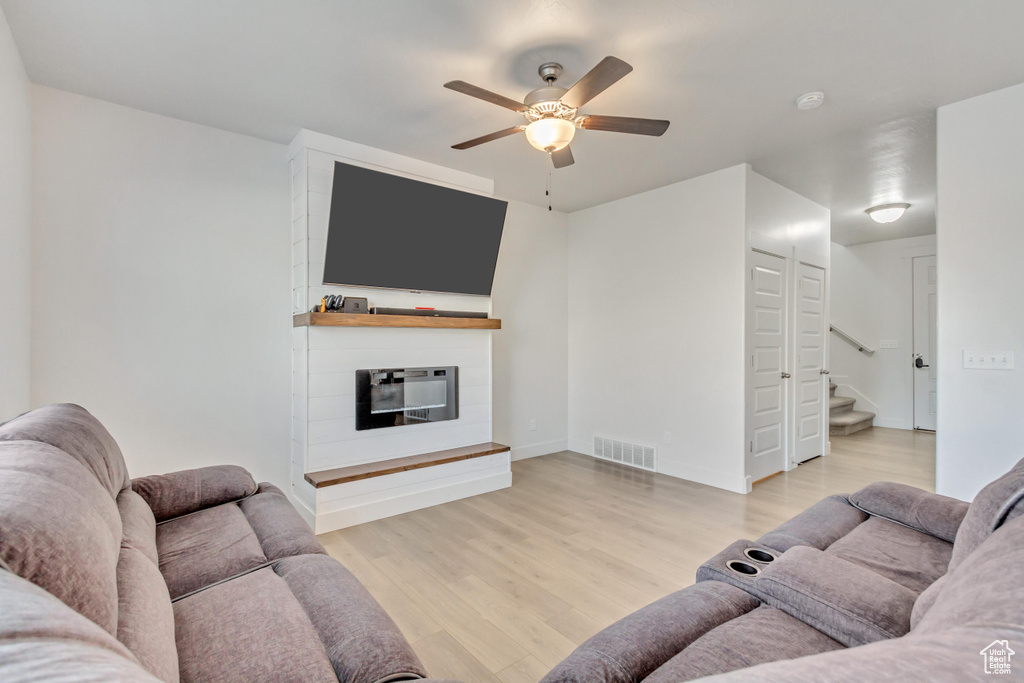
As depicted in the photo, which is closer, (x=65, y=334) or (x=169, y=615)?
(x=169, y=615)

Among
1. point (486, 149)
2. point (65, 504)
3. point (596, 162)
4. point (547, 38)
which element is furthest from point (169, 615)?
point (596, 162)

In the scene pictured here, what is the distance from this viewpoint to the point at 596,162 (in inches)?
151

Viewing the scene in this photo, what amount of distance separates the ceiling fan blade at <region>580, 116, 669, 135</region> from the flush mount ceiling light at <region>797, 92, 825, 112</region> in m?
1.05

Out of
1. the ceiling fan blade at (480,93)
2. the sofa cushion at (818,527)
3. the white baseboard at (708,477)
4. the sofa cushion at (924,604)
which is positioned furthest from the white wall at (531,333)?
the sofa cushion at (924,604)

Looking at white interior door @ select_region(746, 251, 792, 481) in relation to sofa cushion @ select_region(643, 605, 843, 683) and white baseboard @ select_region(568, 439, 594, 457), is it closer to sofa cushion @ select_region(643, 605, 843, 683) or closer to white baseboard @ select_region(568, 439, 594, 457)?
white baseboard @ select_region(568, 439, 594, 457)

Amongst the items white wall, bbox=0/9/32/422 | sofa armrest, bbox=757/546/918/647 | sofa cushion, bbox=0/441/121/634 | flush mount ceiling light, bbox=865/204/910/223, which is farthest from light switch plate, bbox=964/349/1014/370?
white wall, bbox=0/9/32/422

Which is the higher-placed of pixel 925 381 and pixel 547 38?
pixel 547 38

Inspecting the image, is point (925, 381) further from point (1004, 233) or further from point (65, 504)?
point (65, 504)

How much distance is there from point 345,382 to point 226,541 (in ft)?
5.89

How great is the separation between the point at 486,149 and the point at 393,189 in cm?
76

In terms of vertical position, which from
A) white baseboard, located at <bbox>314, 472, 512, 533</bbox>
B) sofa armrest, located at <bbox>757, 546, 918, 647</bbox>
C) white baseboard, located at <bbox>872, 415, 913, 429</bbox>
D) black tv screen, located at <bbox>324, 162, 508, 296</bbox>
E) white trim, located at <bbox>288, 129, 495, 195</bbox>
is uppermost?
white trim, located at <bbox>288, 129, 495, 195</bbox>

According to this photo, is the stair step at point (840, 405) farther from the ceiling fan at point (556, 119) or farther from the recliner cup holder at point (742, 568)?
the recliner cup holder at point (742, 568)

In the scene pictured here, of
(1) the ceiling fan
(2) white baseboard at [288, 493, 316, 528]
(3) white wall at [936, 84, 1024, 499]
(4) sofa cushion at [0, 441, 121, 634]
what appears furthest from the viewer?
(2) white baseboard at [288, 493, 316, 528]

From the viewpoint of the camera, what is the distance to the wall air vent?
15.0 ft
